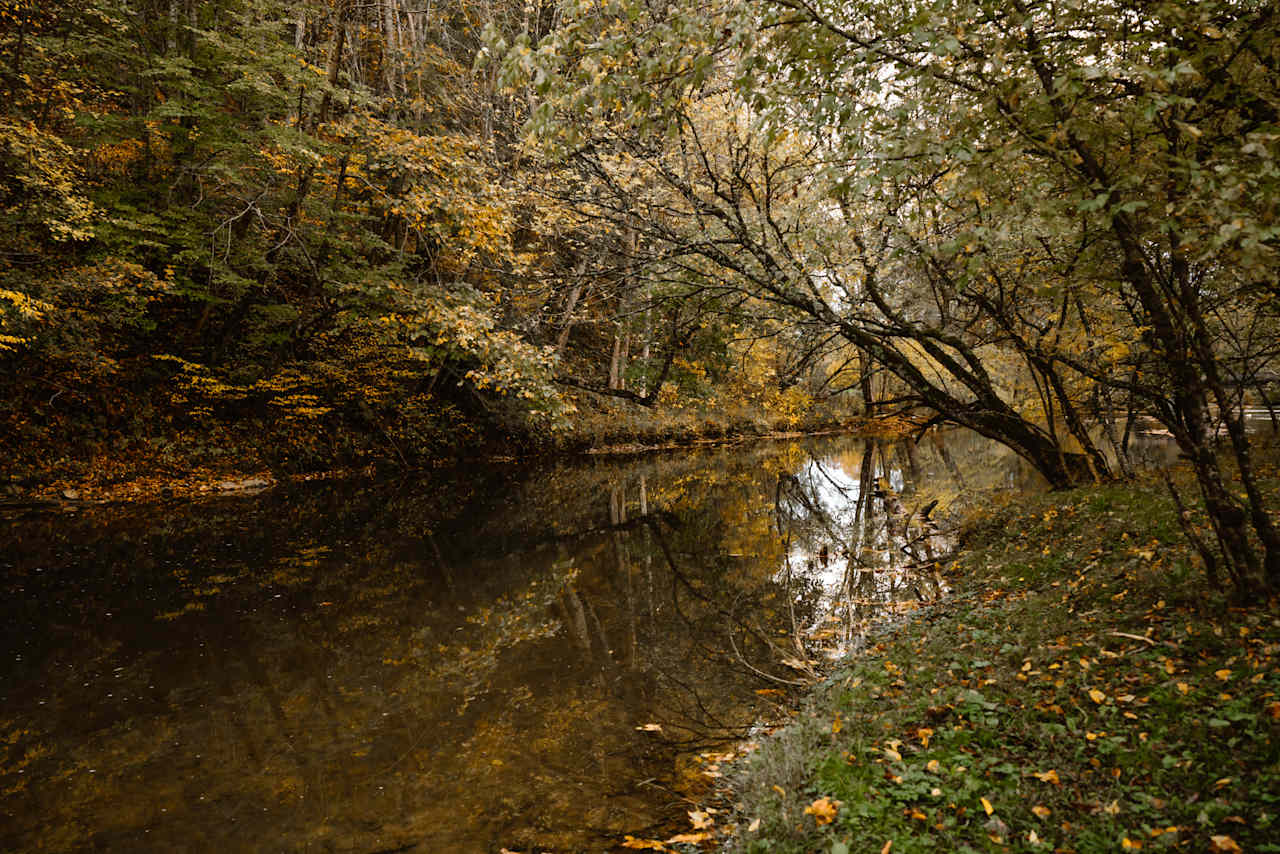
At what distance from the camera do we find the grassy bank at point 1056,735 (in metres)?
2.85

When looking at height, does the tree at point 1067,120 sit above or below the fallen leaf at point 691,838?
above

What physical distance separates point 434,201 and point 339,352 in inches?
342

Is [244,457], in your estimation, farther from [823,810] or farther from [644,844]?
[823,810]

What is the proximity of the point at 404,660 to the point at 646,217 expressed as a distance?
5.79 m

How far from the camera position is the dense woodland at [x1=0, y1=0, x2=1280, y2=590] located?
12.5 ft

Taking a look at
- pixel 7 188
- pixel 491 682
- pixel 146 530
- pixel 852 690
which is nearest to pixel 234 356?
pixel 7 188

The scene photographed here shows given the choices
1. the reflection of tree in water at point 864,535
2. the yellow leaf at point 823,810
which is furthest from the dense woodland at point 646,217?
the yellow leaf at point 823,810

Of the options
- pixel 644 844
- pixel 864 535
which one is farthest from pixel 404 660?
pixel 864 535

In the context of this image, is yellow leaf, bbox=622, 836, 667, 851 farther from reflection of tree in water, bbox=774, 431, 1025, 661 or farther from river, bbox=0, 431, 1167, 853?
reflection of tree in water, bbox=774, 431, 1025, 661

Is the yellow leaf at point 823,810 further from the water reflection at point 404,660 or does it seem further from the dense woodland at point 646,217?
the dense woodland at point 646,217

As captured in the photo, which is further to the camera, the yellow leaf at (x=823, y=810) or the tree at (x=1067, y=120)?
the yellow leaf at (x=823, y=810)

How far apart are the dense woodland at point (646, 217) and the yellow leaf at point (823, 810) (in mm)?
3113

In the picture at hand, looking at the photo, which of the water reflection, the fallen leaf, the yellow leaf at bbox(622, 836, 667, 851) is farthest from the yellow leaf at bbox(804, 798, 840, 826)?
the water reflection

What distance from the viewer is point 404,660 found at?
6750 millimetres
